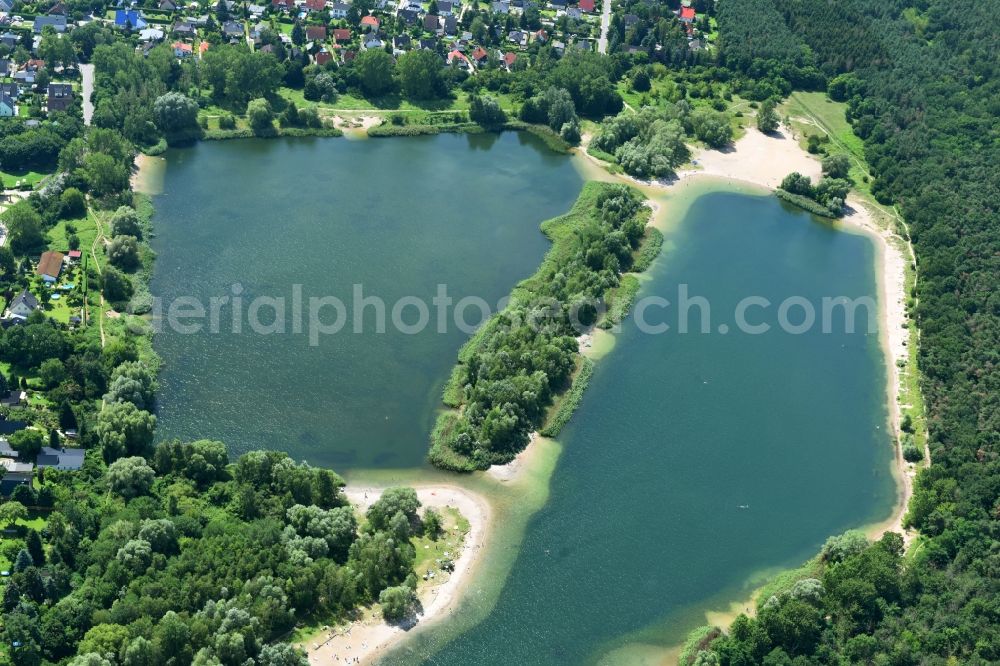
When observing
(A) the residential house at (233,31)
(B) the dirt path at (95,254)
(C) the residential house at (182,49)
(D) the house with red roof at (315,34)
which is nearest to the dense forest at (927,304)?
(B) the dirt path at (95,254)

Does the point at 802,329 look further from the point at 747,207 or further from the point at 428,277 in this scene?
the point at 428,277

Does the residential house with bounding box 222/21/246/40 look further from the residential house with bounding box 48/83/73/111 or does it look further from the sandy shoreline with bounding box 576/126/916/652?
the sandy shoreline with bounding box 576/126/916/652

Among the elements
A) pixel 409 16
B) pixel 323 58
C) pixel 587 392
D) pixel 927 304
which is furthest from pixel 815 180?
pixel 323 58

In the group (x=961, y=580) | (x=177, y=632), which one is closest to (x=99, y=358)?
(x=177, y=632)

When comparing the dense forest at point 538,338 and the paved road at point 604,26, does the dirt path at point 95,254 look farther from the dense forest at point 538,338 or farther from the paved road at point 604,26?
the paved road at point 604,26

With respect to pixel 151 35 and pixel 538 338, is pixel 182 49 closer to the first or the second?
pixel 151 35

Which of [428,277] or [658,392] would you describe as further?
[428,277]
